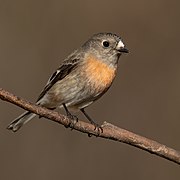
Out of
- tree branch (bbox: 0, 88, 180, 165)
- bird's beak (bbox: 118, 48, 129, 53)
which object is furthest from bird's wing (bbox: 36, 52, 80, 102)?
tree branch (bbox: 0, 88, 180, 165)

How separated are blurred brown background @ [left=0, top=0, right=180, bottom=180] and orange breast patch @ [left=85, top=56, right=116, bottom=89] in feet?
4.38

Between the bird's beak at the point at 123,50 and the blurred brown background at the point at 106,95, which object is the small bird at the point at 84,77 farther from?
the blurred brown background at the point at 106,95

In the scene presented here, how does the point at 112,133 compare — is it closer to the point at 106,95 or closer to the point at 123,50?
the point at 123,50

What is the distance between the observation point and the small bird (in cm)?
560

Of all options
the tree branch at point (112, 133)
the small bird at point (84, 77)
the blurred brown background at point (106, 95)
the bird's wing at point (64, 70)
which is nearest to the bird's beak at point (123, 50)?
the small bird at point (84, 77)

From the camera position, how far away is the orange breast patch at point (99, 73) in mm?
5574

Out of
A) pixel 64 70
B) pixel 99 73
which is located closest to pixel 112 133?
pixel 99 73

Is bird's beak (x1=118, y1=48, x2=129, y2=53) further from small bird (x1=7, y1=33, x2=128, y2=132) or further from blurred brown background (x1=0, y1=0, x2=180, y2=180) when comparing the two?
blurred brown background (x1=0, y1=0, x2=180, y2=180)

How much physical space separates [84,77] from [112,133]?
112 cm

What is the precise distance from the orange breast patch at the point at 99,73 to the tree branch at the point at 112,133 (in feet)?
3.08

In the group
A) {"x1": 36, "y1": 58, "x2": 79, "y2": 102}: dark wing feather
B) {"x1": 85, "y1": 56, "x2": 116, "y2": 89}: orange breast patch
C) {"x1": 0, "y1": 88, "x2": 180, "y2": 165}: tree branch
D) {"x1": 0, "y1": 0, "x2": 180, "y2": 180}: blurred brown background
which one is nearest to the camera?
{"x1": 0, "y1": 88, "x2": 180, "y2": 165}: tree branch

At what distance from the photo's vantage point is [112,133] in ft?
15.1

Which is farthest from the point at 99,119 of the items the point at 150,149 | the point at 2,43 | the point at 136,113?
the point at 150,149

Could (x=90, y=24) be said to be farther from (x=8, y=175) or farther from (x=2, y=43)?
(x=8, y=175)
